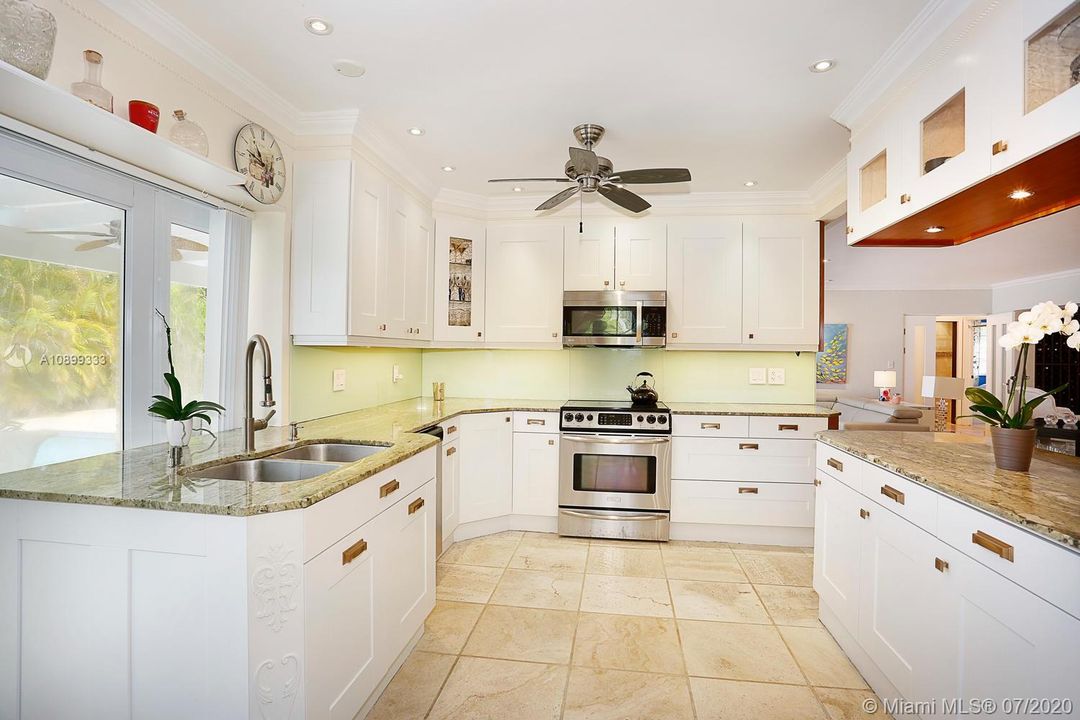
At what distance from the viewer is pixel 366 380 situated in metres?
3.37

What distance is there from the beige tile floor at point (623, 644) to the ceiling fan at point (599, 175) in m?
2.14

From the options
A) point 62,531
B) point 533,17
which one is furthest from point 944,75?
point 62,531

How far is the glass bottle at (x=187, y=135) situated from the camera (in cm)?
185

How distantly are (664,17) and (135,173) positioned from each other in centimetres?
202

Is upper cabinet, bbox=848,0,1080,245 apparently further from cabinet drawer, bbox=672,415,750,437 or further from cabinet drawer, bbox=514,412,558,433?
cabinet drawer, bbox=514,412,558,433

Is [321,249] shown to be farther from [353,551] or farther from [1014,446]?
[1014,446]

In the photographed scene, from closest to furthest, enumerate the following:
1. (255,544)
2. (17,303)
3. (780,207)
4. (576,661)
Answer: (255,544) < (17,303) < (576,661) < (780,207)

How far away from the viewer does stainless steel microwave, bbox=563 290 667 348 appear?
3.68 meters

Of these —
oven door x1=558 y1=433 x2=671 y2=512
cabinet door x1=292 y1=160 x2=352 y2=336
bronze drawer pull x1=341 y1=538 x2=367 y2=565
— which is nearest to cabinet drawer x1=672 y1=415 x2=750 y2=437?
oven door x1=558 y1=433 x2=671 y2=512

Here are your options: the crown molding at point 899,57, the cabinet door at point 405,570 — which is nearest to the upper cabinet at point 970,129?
the crown molding at point 899,57

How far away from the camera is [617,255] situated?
3.83 metres

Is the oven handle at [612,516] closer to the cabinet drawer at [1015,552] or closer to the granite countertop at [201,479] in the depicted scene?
the granite countertop at [201,479]

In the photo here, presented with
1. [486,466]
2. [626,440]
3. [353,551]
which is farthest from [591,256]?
[353,551]

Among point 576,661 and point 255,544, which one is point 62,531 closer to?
point 255,544
